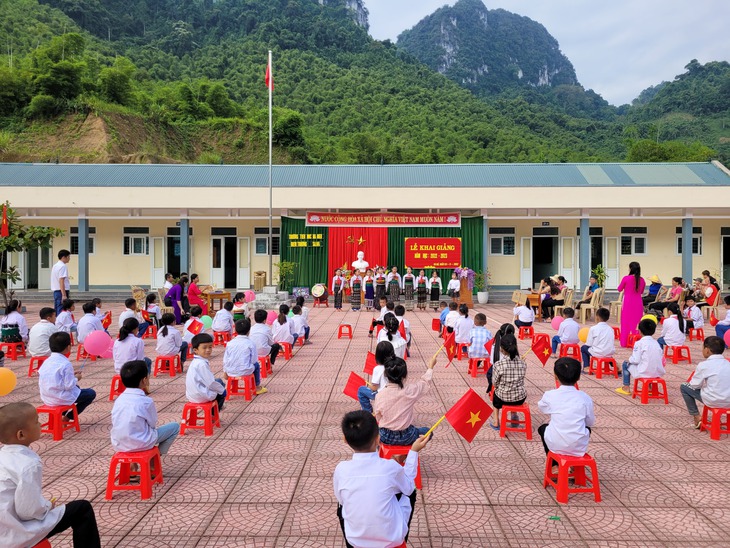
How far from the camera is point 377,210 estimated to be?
1806cm

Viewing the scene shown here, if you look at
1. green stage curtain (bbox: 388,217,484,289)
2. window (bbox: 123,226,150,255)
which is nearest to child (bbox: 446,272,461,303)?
green stage curtain (bbox: 388,217,484,289)

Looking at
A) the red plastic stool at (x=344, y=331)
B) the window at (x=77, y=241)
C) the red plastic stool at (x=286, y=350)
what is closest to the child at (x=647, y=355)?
the red plastic stool at (x=286, y=350)

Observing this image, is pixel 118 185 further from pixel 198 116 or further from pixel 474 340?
pixel 198 116

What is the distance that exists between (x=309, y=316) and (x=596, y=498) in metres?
10.3

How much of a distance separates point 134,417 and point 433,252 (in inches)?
570

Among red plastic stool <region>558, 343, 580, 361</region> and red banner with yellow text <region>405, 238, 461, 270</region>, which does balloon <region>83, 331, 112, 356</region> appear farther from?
red banner with yellow text <region>405, 238, 461, 270</region>

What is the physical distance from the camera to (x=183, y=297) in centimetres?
1124

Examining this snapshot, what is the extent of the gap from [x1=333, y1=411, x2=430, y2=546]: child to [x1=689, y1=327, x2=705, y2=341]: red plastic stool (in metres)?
9.16

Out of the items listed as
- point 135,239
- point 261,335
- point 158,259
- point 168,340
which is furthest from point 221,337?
point 135,239

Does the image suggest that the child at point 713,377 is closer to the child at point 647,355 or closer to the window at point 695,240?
the child at point 647,355

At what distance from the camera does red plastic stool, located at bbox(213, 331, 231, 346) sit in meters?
8.67

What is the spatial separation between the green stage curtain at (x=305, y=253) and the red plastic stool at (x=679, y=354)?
11115 millimetres

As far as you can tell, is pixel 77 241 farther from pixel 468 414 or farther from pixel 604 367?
pixel 468 414

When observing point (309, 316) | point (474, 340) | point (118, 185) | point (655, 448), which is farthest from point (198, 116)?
point (655, 448)
